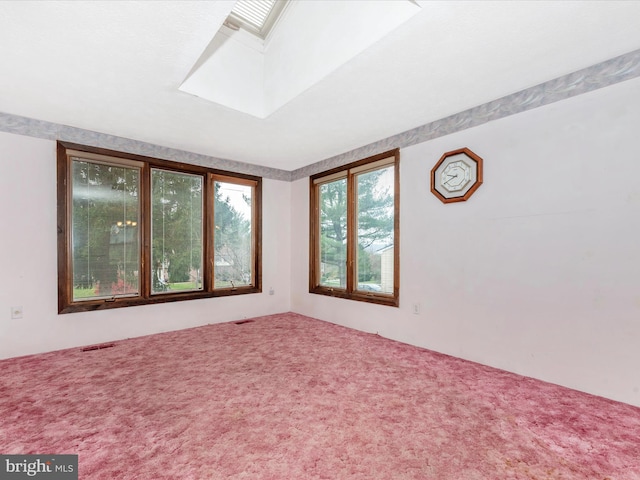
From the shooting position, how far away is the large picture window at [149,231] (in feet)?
12.0

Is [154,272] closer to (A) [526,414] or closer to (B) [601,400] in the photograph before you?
(A) [526,414]

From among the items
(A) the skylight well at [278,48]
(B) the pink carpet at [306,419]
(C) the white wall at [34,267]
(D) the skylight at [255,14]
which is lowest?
(B) the pink carpet at [306,419]

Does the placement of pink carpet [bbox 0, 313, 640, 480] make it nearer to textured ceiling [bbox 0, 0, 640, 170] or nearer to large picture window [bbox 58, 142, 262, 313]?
large picture window [bbox 58, 142, 262, 313]

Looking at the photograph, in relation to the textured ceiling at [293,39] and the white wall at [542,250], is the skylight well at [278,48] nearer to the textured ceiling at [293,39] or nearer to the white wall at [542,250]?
the textured ceiling at [293,39]

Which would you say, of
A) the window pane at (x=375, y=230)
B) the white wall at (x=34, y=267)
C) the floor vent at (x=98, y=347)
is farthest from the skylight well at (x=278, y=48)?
the floor vent at (x=98, y=347)

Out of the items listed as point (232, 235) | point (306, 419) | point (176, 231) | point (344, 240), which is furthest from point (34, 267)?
point (344, 240)

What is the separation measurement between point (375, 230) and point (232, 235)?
2328 millimetres

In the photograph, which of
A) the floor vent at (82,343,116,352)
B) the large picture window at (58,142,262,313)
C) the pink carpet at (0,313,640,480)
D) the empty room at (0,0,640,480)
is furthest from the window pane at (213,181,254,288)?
the pink carpet at (0,313,640,480)

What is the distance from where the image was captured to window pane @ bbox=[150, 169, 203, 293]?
4.28 metres

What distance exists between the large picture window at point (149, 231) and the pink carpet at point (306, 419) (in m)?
0.97

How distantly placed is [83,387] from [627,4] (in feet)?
15.4

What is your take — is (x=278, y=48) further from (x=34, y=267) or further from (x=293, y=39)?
(x=34, y=267)

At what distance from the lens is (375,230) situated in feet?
14.0

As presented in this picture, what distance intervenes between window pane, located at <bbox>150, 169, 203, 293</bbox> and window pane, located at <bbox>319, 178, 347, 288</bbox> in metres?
1.92
